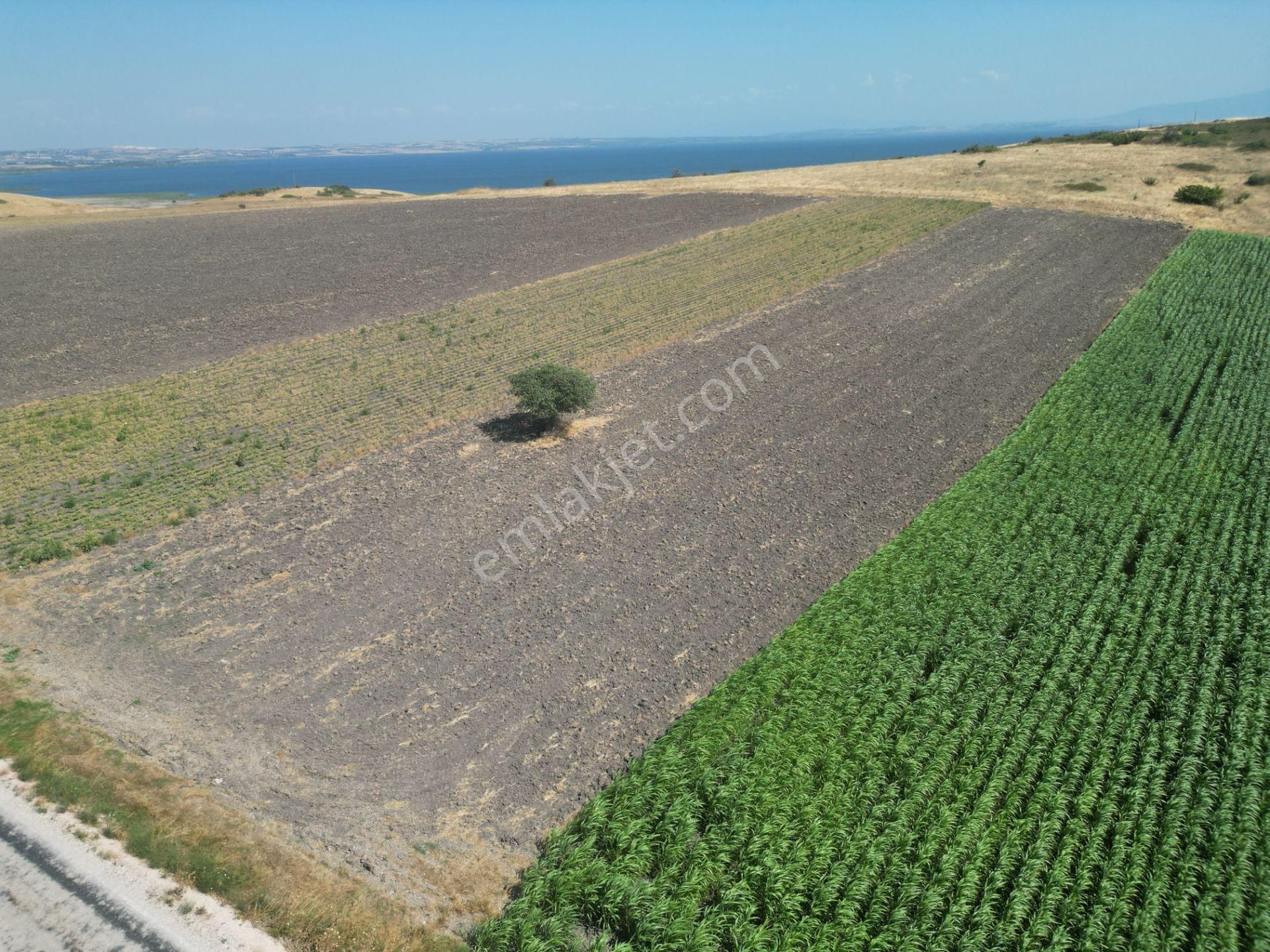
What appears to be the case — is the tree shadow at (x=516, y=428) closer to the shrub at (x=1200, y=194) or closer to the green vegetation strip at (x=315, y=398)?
the green vegetation strip at (x=315, y=398)

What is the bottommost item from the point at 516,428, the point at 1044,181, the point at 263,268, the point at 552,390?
the point at 516,428

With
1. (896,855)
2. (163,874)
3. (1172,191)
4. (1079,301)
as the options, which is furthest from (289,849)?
(1172,191)

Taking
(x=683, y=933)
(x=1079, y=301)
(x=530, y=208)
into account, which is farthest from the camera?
(x=530, y=208)

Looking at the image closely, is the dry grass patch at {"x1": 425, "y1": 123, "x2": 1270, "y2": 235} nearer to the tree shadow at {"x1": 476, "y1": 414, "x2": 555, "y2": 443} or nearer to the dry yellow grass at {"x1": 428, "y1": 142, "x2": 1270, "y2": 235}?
the dry yellow grass at {"x1": 428, "y1": 142, "x2": 1270, "y2": 235}

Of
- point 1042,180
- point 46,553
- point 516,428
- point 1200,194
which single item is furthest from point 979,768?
point 1042,180

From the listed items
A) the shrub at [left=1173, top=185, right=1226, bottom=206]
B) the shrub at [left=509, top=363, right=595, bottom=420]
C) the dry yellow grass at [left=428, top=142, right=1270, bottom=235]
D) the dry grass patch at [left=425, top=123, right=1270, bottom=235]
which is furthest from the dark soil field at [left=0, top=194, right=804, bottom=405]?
the shrub at [left=1173, top=185, right=1226, bottom=206]

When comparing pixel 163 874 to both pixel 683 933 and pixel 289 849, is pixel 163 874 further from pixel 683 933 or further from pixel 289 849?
pixel 683 933

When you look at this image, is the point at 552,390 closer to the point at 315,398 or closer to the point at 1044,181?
the point at 315,398
